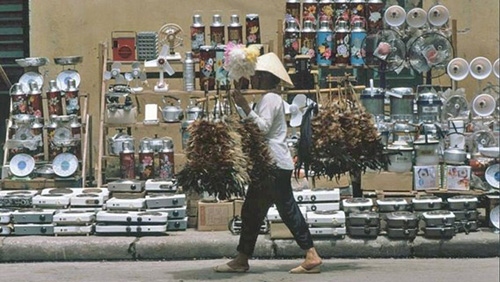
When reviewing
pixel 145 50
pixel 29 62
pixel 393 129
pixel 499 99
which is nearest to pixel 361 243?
pixel 393 129

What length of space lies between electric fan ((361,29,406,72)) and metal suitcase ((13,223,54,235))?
3.80 metres

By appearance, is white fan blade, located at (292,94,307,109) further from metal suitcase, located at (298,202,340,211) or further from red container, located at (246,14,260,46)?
metal suitcase, located at (298,202,340,211)

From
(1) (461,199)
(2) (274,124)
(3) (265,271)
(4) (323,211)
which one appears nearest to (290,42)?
(4) (323,211)

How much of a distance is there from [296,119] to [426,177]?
152cm

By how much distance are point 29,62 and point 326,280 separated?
453 cm

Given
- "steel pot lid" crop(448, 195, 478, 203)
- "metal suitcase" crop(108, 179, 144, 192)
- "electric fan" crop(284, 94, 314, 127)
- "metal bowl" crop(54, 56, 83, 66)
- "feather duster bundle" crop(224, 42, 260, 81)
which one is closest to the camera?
"feather duster bundle" crop(224, 42, 260, 81)

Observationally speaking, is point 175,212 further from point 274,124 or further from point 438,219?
point 438,219

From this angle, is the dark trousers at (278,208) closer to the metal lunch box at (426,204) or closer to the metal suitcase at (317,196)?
the metal suitcase at (317,196)

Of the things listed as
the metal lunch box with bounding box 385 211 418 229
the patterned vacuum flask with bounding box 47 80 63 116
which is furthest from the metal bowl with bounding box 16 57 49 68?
the metal lunch box with bounding box 385 211 418 229

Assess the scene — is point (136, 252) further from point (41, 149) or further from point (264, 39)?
point (264, 39)

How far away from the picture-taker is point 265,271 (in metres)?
8.96

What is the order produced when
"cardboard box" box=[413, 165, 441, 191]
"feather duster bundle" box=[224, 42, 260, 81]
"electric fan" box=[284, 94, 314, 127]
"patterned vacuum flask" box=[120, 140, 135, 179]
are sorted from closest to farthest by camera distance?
"feather duster bundle" box=[224, 42, 260, 81] < "cardboard box" box=[413, 165, 441, 191] < "patterned vacuum flask" box=[120, 140, 135, 179] < "electric fan" box=[284, 94, 314, 127]

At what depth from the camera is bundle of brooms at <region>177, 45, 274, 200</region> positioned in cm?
802

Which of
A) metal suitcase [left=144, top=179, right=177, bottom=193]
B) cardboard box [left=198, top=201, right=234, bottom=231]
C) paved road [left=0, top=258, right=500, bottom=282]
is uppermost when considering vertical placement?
metal suitcase [left=144, top=179, right=177, bottom=193]
